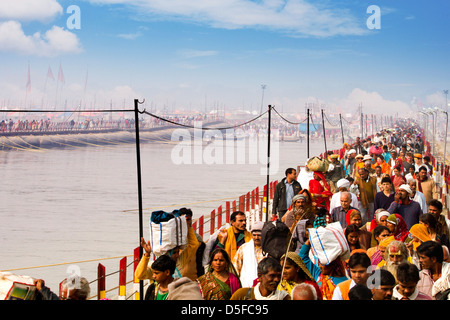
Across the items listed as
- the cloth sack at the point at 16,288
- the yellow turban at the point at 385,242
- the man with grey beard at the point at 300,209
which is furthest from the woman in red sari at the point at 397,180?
the cloth sack at the point at 16,288

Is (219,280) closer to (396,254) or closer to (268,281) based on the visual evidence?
(268,281)

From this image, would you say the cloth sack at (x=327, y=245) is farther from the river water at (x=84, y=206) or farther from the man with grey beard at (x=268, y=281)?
the river water at (x=84, y=206)

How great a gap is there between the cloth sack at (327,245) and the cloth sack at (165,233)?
4.65 feet

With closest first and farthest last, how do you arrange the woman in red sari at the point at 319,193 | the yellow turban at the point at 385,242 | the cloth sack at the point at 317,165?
the yellow turban at the point at 385,242 → the woman in red sari at the point at 319,193 → the cloth sack at the point at 317,165

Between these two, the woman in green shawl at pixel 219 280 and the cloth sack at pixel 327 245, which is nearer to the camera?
the woman in green shawl at pixel 219 280

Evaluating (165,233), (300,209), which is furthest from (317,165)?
(165,233)

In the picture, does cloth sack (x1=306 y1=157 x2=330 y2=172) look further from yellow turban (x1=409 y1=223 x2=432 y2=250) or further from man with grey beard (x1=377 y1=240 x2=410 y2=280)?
man with grey beard (x1=377 y1=240 x2=410 y2=280)

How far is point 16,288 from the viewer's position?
13.9ft

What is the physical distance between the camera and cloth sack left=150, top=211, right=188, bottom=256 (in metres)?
6.33

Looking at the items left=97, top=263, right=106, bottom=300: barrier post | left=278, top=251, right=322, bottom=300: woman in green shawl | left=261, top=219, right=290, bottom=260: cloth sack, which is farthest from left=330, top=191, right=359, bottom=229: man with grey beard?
left=278, top=251, right=322, bottom=300: woman in green shawl

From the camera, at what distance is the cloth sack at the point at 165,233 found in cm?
633

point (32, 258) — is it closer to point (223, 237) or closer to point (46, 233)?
point (46, 233)

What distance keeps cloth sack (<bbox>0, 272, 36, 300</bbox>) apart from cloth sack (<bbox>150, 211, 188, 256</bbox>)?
2.09 m

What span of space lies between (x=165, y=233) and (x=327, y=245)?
5.60 ft
